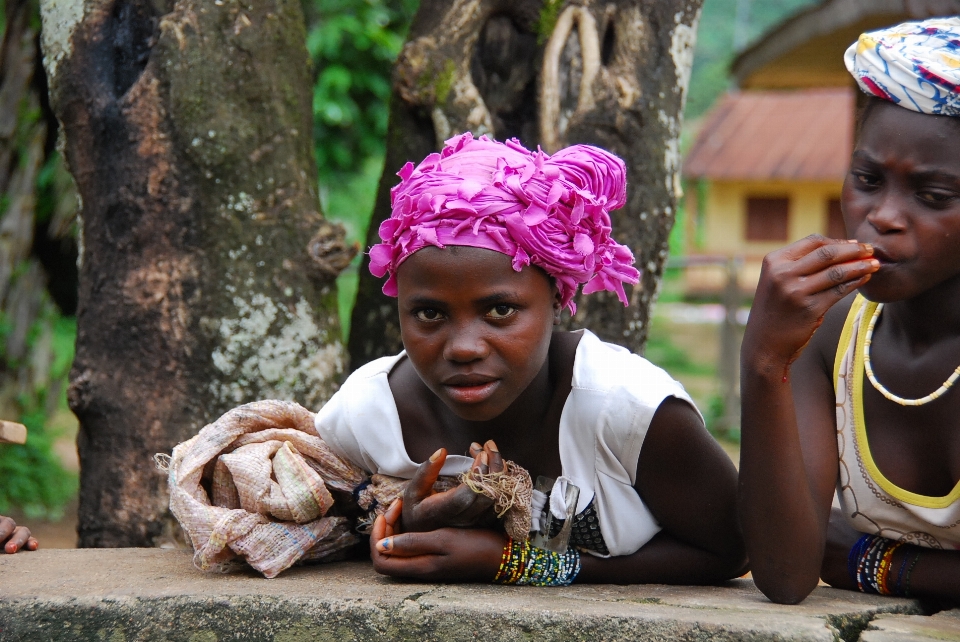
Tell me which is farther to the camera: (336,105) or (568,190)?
(336,105)

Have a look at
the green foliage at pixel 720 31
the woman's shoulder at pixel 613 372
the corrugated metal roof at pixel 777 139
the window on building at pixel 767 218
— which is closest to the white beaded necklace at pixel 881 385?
the woman's shoulder at pixel 613 372

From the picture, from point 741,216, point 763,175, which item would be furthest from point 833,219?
point 763,175

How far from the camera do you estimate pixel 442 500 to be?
219 cm

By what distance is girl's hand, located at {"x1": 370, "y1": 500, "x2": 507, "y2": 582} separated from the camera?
7.28 feet

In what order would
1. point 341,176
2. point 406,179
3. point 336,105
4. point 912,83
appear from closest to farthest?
point 912,83, point 406,179, point 336,105, point 341,176

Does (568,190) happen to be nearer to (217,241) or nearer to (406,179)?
(406,179)

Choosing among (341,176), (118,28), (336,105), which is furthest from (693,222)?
(118,28)

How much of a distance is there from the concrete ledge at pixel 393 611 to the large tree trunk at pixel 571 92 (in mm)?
1162

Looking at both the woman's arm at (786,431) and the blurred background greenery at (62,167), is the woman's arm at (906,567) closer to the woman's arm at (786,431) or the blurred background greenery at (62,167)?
the woman's arm at (786,431)

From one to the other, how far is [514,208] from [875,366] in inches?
32.1

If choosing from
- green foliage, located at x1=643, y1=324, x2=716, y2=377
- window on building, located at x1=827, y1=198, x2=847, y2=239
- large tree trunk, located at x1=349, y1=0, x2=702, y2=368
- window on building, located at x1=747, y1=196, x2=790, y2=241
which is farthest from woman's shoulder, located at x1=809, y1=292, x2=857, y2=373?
window on building, located at x1=747, y1=196, x2=790, y2=241

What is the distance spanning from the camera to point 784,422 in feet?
6.61

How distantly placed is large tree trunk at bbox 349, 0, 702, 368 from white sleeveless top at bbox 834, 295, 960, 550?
103 centimetres

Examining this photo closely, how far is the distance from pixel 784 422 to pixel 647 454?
0.37m
